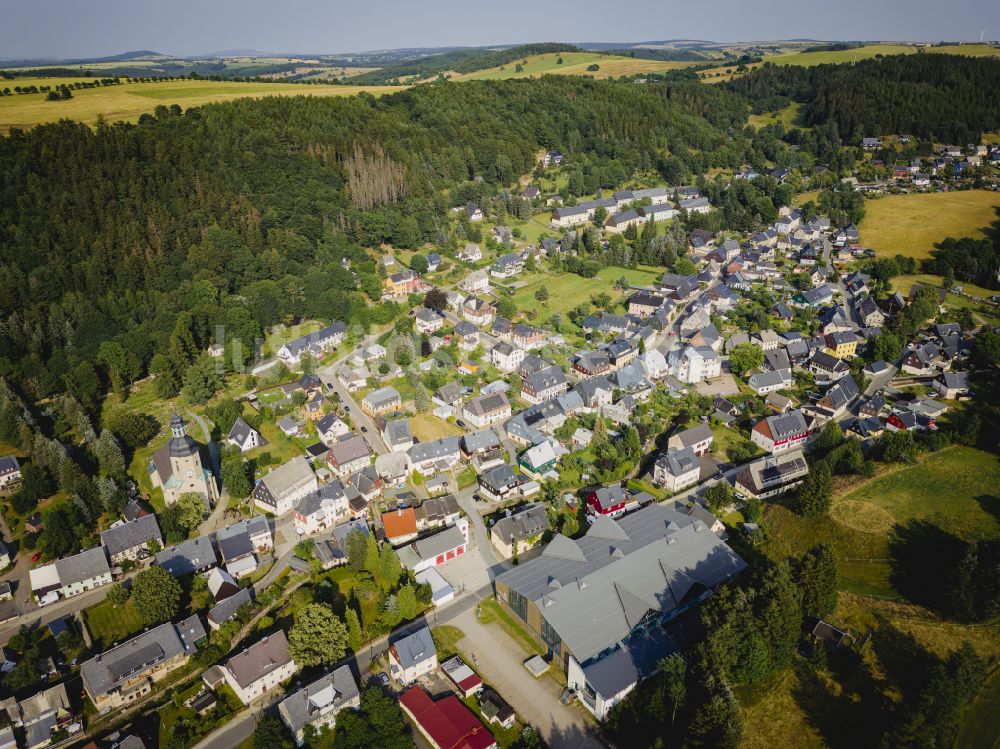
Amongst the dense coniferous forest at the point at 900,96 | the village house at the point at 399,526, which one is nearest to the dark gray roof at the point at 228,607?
the village house at the point at 399,526

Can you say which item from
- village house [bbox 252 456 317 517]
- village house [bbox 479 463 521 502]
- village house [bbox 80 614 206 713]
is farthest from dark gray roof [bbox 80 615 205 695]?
village house [bbox 479 463 521 502]

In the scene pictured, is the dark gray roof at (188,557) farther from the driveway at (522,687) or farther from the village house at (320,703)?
the driveway at (522,687)

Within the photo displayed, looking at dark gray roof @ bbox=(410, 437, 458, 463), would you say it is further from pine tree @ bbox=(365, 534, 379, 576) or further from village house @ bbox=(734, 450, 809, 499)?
village house @ bbox=(734, 450, 809, 499)

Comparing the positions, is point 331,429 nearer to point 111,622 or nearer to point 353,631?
point 111,622

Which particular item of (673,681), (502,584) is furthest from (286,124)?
(673,681)

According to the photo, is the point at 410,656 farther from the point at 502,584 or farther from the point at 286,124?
the point at 286,124
